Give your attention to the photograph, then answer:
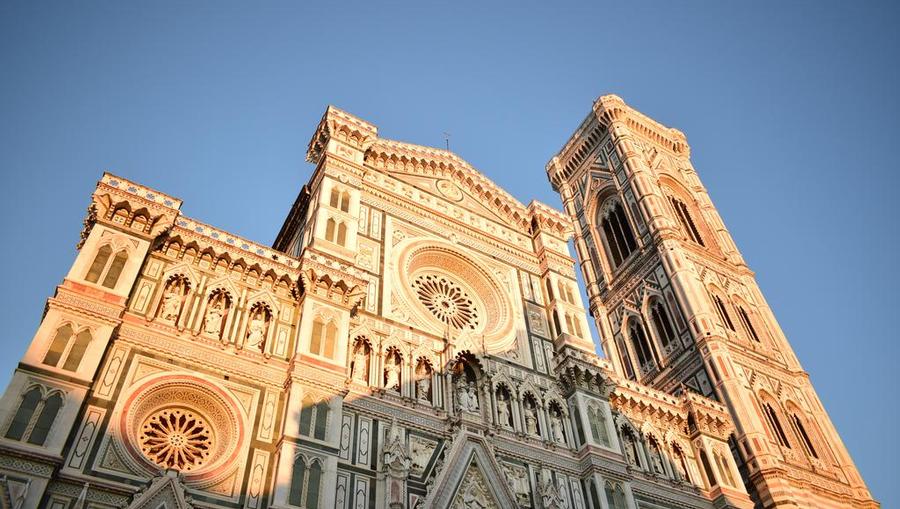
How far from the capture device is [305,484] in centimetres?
1337

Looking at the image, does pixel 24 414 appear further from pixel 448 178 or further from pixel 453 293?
pixel 448 178

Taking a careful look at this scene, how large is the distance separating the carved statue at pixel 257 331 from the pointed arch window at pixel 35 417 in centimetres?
412

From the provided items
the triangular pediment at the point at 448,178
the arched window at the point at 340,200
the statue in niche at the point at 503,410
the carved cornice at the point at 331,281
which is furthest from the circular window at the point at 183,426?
the triangular pediment at the point at 448,178

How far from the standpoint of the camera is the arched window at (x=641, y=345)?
31250mm

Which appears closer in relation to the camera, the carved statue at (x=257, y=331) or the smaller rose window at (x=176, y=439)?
the smaller rose window at (x=176, y=439)

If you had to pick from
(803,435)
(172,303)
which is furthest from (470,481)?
(803,435)

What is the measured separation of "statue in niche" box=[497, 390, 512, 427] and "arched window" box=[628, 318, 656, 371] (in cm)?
1432

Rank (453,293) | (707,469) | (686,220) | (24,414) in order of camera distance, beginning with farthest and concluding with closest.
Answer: (686,220)
(453,293)
(707,469)
(24,414)

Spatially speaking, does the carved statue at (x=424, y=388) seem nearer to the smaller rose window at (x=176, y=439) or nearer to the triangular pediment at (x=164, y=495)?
the smaller rose window at (x=176, y=439)

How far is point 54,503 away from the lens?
1119 centimetres

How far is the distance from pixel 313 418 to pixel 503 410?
18.5ft

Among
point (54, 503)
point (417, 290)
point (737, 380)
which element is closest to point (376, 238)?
point (417, 290)

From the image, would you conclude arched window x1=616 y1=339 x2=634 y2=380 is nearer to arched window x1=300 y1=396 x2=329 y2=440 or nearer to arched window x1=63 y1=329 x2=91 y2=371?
arched window x1=300 y1=396 x2=329 y2=440

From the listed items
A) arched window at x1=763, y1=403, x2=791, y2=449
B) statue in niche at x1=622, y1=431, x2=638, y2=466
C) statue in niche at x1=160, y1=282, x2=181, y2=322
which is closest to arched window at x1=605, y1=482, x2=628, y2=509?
statue in niche at x1=622, y1=431, x2=638, y2=466
